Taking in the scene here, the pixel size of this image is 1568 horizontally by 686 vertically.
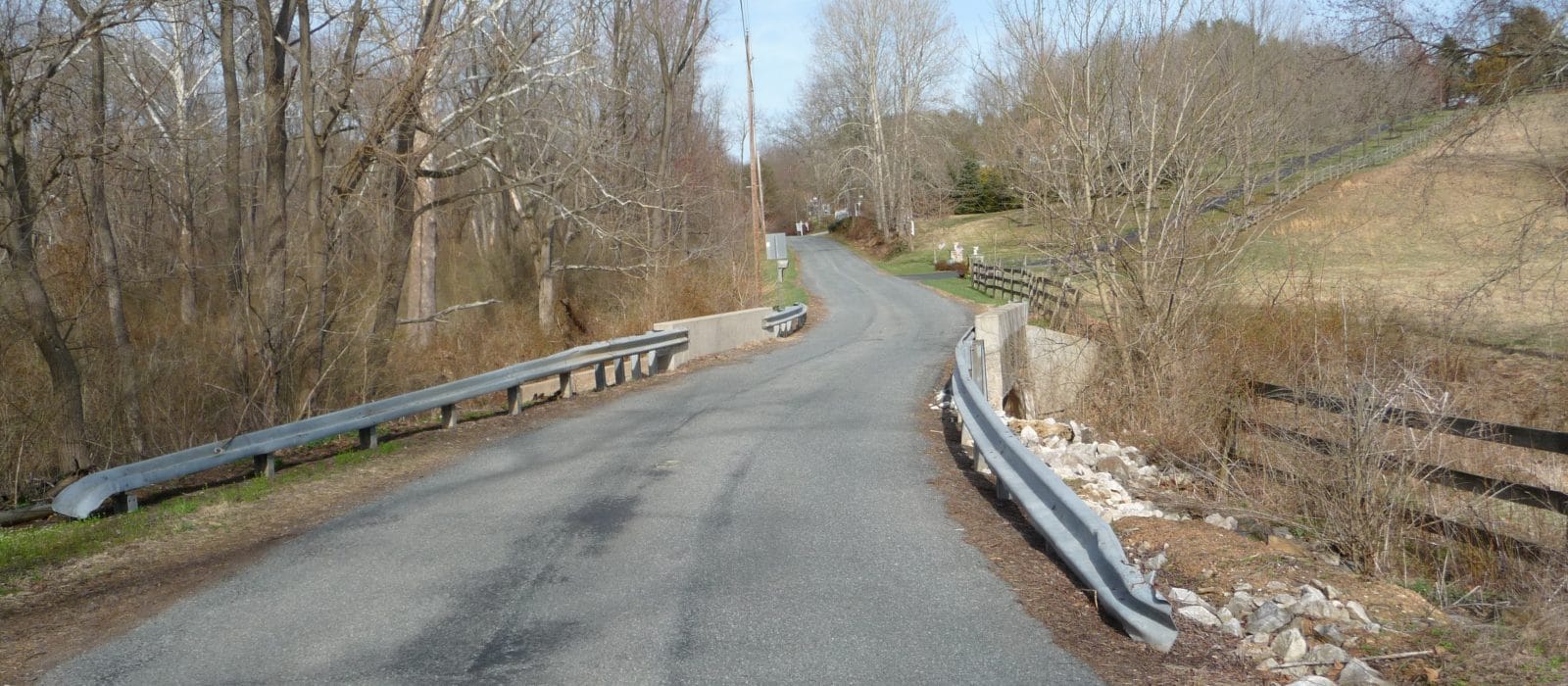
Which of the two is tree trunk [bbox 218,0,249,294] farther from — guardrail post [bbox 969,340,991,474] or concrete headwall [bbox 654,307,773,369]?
guardrail post [bbox 969,340,991,474]

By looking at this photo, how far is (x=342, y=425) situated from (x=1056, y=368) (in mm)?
9160

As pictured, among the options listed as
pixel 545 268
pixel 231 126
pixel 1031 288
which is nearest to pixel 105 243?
pixel 231 126

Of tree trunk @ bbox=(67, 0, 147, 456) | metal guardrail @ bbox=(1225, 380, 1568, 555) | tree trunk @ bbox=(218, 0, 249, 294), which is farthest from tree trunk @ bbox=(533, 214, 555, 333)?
metal guardrail @ bbox=(1225, 380, 1568, 555)

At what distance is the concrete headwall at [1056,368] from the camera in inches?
585

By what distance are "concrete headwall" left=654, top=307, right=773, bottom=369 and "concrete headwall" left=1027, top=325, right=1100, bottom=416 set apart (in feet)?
20.3

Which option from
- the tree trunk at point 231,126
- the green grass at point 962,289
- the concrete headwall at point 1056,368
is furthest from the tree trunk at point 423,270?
the green grass at point 962,289

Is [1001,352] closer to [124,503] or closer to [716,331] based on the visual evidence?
[716,331]

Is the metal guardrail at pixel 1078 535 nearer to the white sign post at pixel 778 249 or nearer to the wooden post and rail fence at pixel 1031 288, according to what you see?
the wooden post and rail fence at pixel 1031 288

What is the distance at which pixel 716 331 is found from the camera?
70.3 feet

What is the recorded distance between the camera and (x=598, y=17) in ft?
99.8

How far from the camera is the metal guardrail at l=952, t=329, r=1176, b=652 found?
5.12 m

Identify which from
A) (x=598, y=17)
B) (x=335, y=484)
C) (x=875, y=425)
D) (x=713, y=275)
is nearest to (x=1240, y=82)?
(x=875, y=425)

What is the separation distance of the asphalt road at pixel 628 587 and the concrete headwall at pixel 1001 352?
2.66 meters

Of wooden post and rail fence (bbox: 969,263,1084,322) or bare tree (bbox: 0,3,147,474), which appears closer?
bare tree (bbox: 0,3,147,474)
